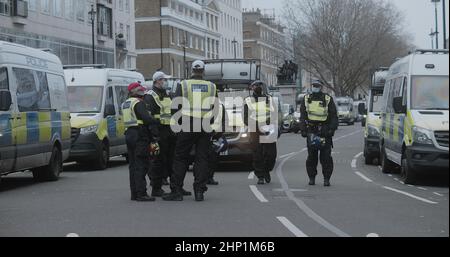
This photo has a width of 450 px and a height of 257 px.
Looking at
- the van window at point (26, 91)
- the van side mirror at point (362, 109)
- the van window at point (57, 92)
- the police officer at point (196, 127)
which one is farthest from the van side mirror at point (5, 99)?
the van side mirror at point (362, 109)

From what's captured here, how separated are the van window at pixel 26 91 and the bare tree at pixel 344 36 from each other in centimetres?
7512

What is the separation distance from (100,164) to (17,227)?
10941mm

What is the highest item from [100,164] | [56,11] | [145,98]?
[56,11]

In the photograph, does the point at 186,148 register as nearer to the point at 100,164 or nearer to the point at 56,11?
the point at 100,164

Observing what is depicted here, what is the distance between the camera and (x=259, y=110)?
1575 centimetres

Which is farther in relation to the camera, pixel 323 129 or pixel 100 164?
pixel 100 164

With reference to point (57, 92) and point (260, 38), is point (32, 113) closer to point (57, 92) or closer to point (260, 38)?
point (57, 92)

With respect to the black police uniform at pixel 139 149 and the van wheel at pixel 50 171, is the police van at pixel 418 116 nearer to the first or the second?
the black police uniform at pixel 139 149

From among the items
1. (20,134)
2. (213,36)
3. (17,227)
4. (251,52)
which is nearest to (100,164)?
(20,134)

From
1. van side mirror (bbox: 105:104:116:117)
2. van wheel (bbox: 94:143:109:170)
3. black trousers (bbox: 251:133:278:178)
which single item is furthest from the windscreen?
black trousers (bbox: 251:133:278:178)

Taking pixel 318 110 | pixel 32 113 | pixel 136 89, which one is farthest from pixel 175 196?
pixel 32 113

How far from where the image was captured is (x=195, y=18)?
96438 mm

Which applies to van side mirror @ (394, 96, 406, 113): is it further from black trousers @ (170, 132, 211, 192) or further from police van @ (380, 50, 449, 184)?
black trousers @ (170, 132, 211, 192)

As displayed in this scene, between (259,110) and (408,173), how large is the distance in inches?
123
